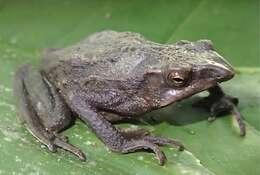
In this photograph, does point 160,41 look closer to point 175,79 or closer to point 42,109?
point 175,79

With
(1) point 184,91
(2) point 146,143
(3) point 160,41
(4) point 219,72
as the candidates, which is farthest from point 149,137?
(3) point 160,41

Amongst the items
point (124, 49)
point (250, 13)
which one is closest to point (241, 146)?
point (124, 49)

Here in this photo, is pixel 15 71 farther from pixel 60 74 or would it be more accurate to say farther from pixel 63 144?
pixel 63 144

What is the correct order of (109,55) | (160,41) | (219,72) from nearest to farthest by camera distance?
(219,72), (109,55), (160,41)

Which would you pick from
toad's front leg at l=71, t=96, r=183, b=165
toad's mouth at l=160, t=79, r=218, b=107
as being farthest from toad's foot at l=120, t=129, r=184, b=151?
toad's mouth at l=160, t=79, r=218, b=107

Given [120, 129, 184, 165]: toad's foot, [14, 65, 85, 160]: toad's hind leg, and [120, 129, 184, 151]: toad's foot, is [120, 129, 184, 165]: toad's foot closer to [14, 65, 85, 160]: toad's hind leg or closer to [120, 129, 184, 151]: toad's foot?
[120, 129, 184, 151]: toad's foot

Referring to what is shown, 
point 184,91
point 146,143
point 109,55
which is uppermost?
point 109,55
